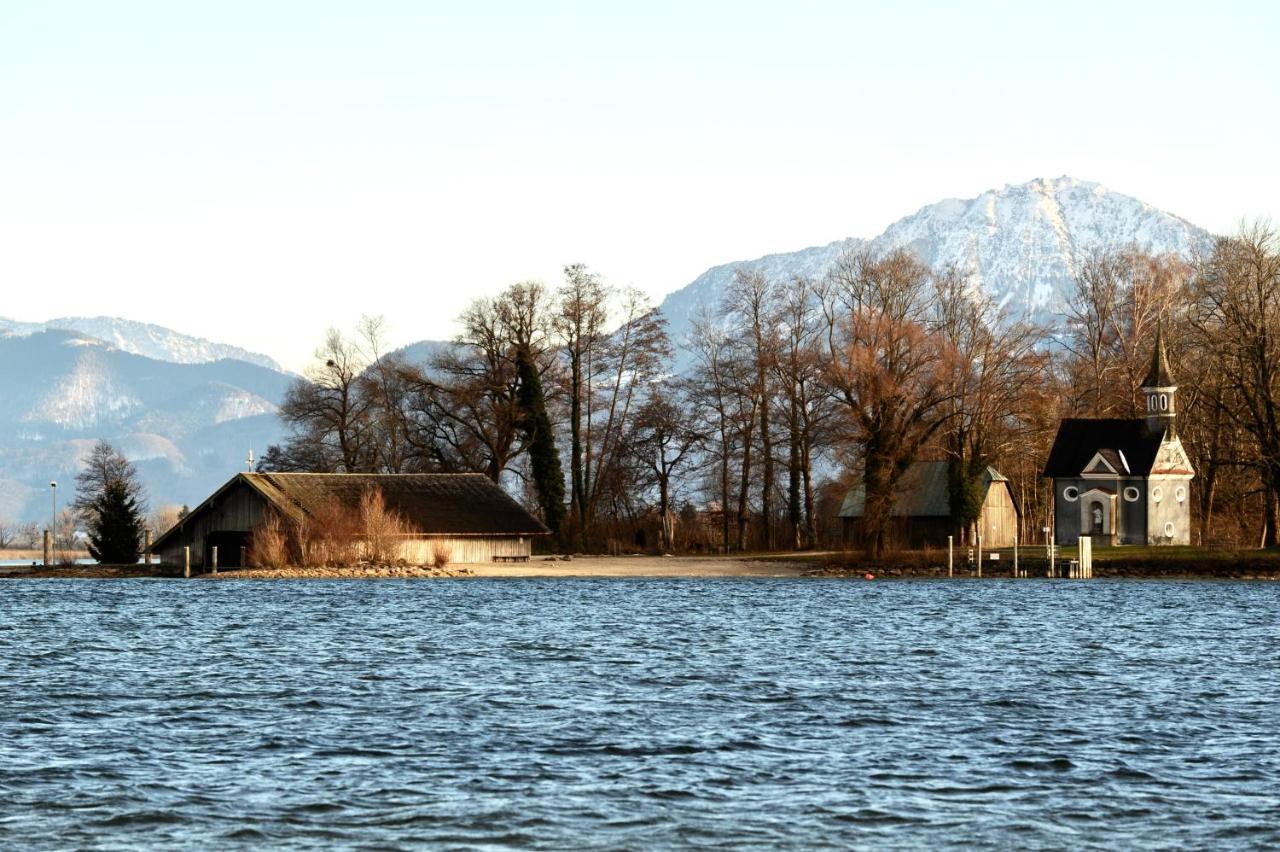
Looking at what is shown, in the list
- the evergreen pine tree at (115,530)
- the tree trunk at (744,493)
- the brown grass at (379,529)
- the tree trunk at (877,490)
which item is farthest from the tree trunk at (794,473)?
the evergreen pine tree at (115,530)

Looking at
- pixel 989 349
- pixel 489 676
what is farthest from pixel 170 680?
pixel 989 349

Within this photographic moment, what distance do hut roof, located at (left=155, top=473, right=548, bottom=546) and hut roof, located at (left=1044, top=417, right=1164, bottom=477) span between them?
24.8m

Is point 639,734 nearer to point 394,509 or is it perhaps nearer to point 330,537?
point 330,537

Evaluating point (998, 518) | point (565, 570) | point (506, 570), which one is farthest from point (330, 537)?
point (998, 518)

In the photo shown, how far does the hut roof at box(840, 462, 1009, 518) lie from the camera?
8606 cm

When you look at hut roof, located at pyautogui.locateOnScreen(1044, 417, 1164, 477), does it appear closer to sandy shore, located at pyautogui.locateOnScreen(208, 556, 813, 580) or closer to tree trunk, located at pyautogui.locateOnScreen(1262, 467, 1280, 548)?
tree trunk, located at pyautogui.locateOnScreen(1262, 467, 1280, 548)

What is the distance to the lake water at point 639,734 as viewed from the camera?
56.1 feet

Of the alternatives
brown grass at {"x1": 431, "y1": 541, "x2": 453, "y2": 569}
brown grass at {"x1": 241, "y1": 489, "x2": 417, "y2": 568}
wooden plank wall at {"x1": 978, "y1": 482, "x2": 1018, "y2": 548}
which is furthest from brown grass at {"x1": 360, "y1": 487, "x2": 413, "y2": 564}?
wooden plank wall at {"x1": 978, "y1": 482, "x2": 1018, "y2": 548}

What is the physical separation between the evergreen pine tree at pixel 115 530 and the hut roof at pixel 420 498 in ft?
17.3

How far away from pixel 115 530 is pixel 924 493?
130 feet

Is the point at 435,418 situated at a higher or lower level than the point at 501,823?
higher

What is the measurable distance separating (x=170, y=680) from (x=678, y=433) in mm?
59948

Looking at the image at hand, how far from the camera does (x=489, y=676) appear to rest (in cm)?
3112

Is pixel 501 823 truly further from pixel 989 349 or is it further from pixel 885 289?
pixel 885 289
